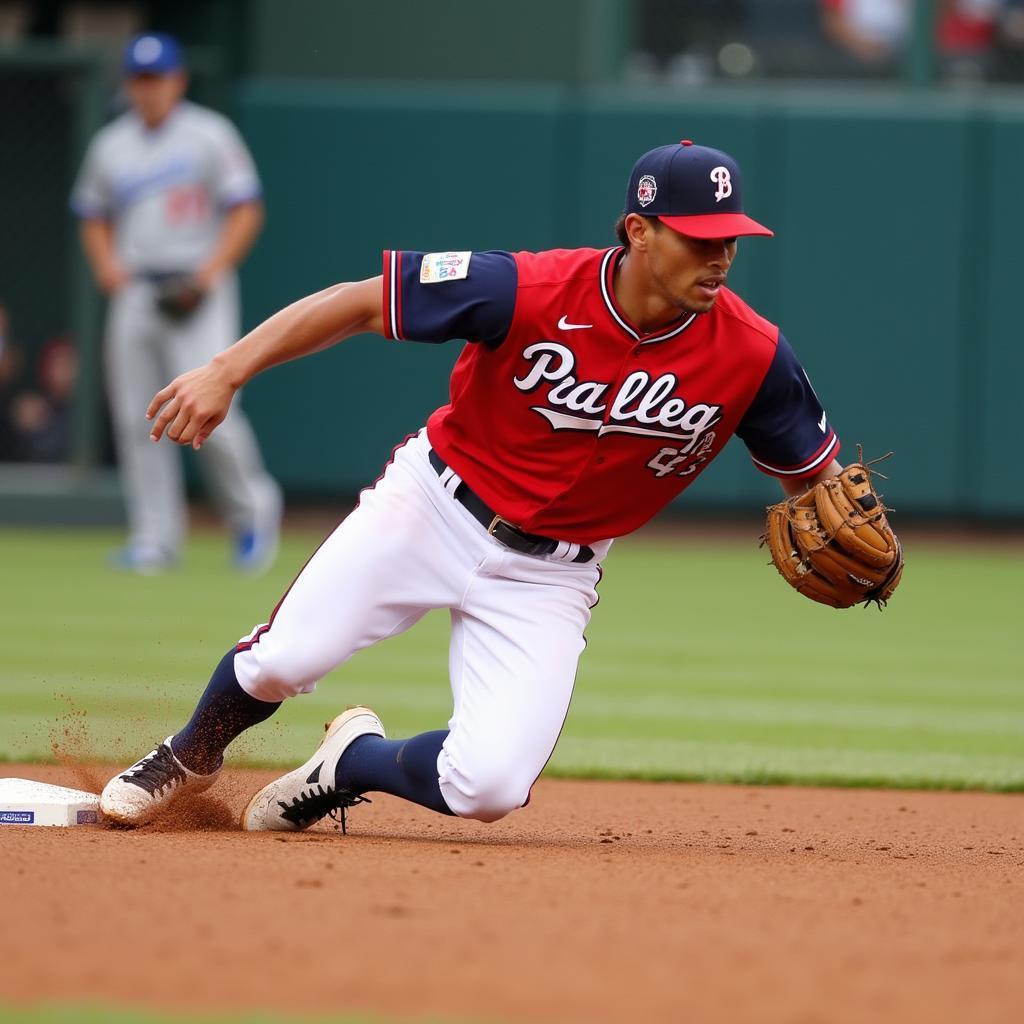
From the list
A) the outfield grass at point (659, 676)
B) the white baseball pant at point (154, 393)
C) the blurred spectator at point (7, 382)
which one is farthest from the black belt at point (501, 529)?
the blurred spectator at point (7, 382)

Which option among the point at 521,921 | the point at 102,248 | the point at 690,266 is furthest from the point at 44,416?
the point at 521,921

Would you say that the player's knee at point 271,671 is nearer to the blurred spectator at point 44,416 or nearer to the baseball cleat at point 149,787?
the baseball cleat at point 149,787

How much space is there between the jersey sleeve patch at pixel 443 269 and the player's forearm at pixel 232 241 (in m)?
5.51

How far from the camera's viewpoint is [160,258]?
30.9ft

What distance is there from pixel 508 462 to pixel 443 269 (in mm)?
452

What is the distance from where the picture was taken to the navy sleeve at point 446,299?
376cm

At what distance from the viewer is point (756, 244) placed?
38.9 ft

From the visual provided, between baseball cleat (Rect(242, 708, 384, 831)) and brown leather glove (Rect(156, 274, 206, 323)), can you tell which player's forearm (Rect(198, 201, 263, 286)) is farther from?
baseball cleat (Rect(242, 708, 384, 831))

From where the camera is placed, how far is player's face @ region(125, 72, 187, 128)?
9062 millimetres

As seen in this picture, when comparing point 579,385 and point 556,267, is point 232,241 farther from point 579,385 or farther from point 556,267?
point 579,385

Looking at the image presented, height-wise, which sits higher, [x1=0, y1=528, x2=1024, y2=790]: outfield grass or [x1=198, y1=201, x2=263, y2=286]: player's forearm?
[x1=198, y1=201, x2=263, y2=286]: player's forearm

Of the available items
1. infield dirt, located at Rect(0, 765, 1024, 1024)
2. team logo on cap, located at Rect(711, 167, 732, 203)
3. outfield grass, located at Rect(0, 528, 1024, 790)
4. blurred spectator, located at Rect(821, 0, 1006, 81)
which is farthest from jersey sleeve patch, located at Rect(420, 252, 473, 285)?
blurred spectator, located at Rect(821, 0, 1006, 81)

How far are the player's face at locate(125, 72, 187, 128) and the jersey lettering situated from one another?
5831mm

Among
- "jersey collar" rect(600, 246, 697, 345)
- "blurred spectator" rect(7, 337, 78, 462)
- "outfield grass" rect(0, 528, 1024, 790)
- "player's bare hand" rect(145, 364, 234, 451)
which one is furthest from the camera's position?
"blurred spectator" rect(7, 337, 78, 462)
